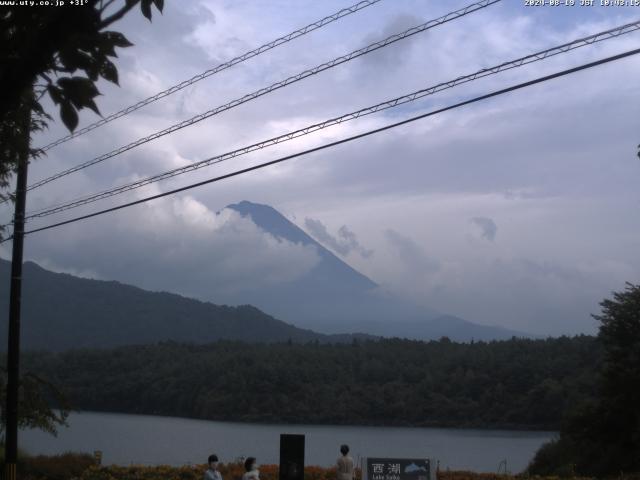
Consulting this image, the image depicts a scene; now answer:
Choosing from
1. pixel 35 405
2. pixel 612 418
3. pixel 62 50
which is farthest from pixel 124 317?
pixel 62 50

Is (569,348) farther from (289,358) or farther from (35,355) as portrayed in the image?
(35,355)

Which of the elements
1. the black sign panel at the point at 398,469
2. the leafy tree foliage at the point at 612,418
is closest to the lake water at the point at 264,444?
the leafy tree foliage at the point at 612,418

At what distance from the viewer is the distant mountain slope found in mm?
129125

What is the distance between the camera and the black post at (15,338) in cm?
1631

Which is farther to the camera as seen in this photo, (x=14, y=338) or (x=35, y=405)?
(x=35, y=405)

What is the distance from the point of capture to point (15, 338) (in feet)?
54.8

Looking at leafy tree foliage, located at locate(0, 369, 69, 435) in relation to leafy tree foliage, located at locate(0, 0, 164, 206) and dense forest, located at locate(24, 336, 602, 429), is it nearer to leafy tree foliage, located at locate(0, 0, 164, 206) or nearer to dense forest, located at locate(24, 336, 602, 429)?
leafy tree foliage, located at locate(0, 0, 164, 206)

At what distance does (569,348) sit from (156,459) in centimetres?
3362

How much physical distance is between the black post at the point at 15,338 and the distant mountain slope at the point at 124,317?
4253 inches

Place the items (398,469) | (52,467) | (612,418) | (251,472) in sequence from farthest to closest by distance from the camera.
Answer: (612,418) < (52,467) < (398,469) < (251,472)

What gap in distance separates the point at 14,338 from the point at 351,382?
44.1 meters

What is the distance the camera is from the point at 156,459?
28.1 meters

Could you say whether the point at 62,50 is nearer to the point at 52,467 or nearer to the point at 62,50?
the point at 62,50

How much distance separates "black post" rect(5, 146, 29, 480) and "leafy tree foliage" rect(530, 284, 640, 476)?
1546cm
